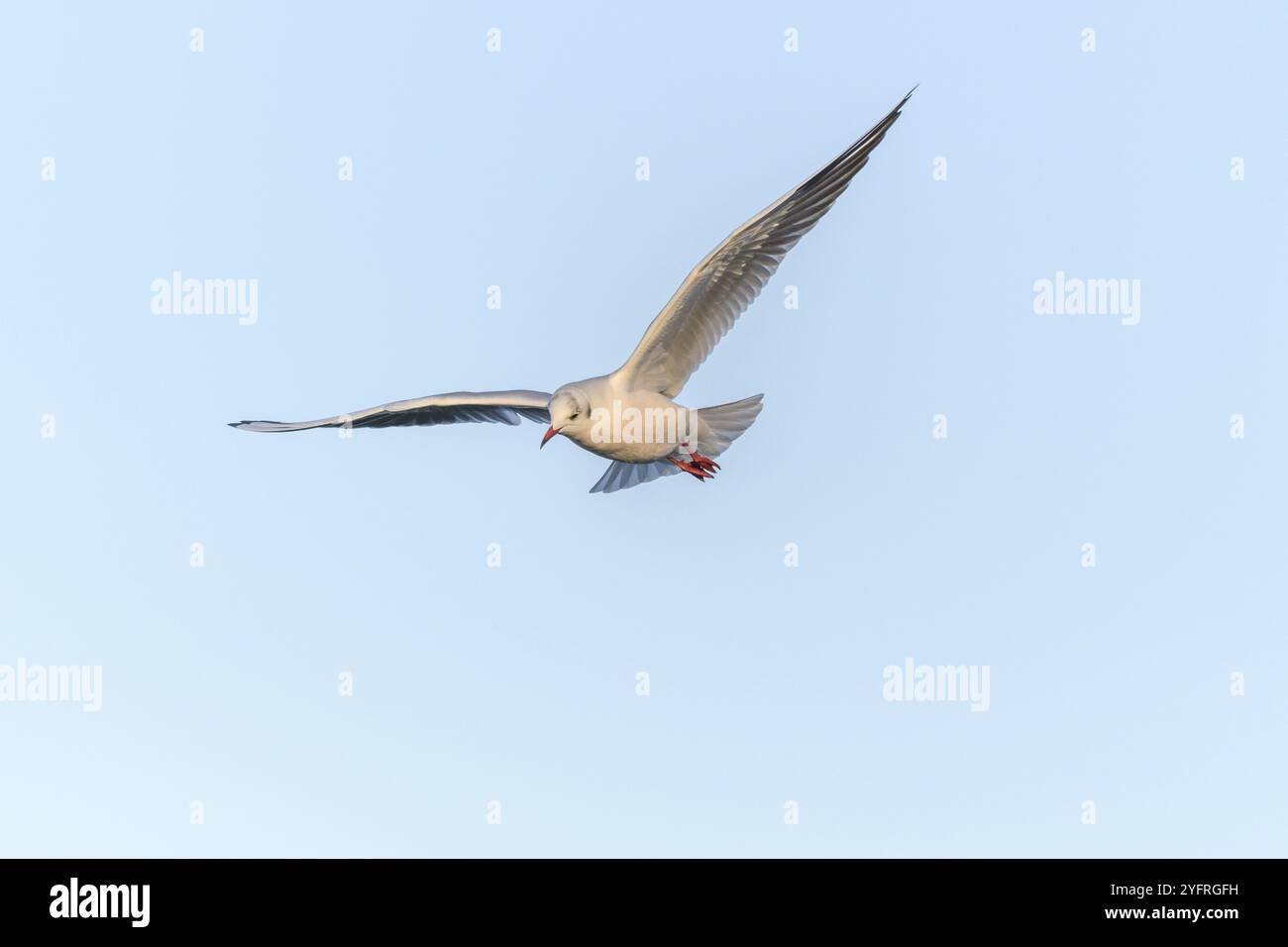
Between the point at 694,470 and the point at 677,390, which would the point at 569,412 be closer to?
the point at 677,390

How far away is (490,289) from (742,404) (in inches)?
102

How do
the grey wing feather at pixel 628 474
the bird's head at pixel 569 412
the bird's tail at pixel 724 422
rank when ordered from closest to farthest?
the bird's head at pixel 569 412 → the bird's tail at pixel 724 422 → the grey wing feather at pixel 628 474

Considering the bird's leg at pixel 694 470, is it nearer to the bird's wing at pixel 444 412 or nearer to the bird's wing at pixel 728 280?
the bird's wing at pixel 728 280

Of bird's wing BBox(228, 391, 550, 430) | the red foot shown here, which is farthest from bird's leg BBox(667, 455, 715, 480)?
bird's wing BBox(228, 391, 550, 430)

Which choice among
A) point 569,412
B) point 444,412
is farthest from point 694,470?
point 444,412

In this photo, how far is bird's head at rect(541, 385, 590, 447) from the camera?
35.1ft

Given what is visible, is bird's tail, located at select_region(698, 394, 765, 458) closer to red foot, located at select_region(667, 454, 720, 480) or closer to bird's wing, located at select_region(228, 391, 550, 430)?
red foot, located at select_region(667, 454, 720, 480)

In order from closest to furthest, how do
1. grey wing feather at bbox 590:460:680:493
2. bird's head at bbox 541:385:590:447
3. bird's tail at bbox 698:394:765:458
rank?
bird's head at bbox 541:385:590:447
bird's tail at bbox 698:394:765:458
grey wing feather at bbox 590:460:680:493

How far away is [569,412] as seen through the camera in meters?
10.7

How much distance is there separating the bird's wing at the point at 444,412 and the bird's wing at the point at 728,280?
0.84m

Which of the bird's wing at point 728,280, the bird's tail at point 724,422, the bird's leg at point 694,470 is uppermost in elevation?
the bird's wing at point 728,280

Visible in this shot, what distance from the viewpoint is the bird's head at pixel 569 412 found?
10.7 meters

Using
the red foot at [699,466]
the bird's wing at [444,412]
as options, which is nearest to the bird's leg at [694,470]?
the red foot at [699,466]
